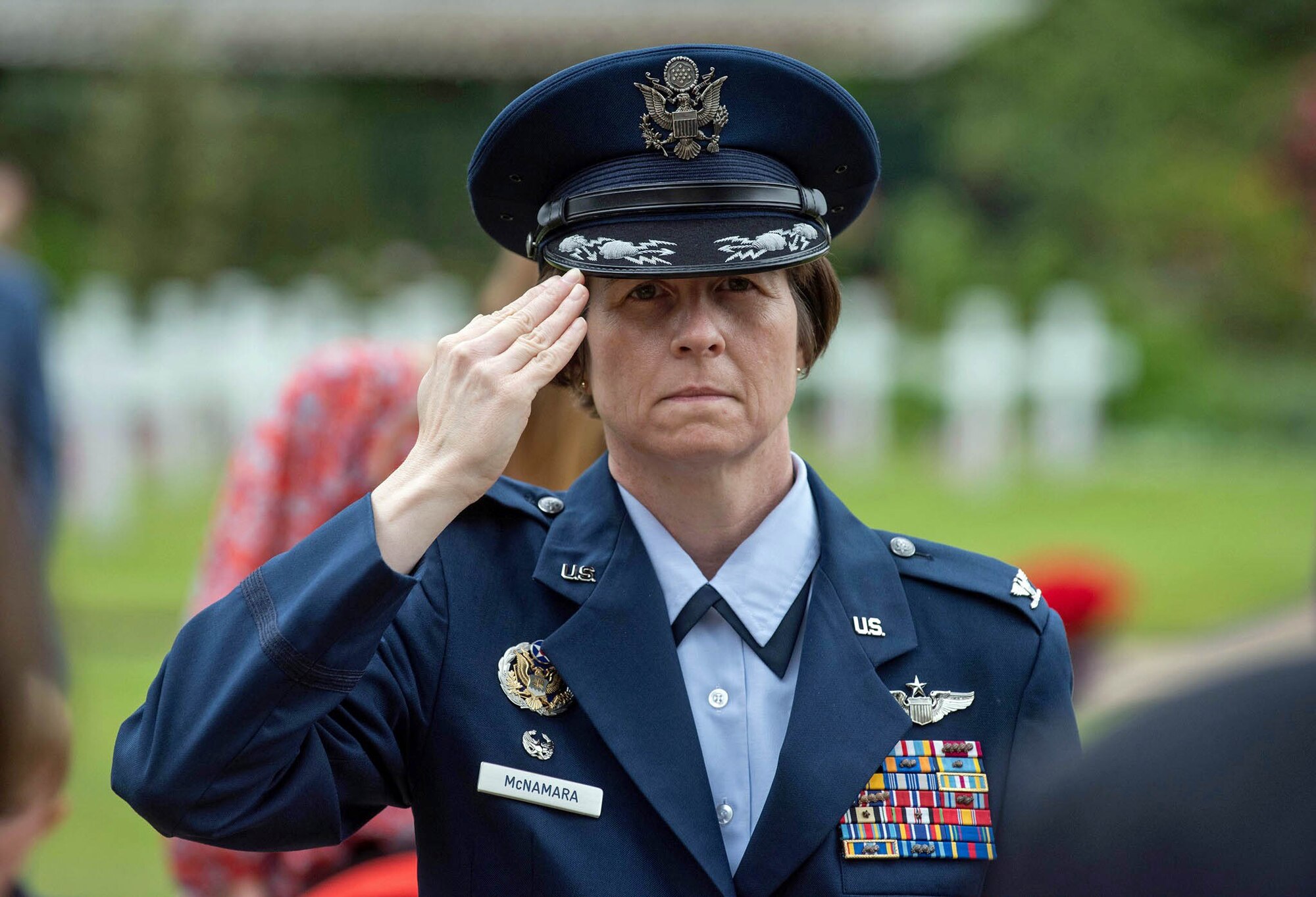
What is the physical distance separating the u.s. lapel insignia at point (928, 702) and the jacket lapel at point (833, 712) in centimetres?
3

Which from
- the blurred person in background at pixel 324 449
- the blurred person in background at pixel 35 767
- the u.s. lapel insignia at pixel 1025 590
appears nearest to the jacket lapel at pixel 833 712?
the u.s. lapel insignia at pixel 1025 590

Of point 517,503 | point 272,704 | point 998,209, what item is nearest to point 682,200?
point 517,503

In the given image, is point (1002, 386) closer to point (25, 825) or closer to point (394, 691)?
point (394, 691)

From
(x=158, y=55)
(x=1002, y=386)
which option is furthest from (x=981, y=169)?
(x=158, y=55)

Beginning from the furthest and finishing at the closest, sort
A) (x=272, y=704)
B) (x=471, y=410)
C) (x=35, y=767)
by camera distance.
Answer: (x=471, y=410) < (x=272, y=704) < (x=35, y=767)

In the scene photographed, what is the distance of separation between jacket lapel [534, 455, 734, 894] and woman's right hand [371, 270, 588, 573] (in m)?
0.25

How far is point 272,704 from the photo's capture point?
1.96 metres

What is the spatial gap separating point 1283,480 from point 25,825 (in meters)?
12.0

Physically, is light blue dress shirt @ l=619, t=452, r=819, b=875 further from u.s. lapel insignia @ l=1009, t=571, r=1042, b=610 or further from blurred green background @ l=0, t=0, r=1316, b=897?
blurred green background @ l=0, t=0, r=1316, b=897

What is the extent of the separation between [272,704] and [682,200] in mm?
859

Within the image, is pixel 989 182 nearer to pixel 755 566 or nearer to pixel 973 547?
pixel 973 547

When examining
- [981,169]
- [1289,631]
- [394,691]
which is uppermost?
[981,169]

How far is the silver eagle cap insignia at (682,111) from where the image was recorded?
2.27 metres

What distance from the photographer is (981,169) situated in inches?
721
